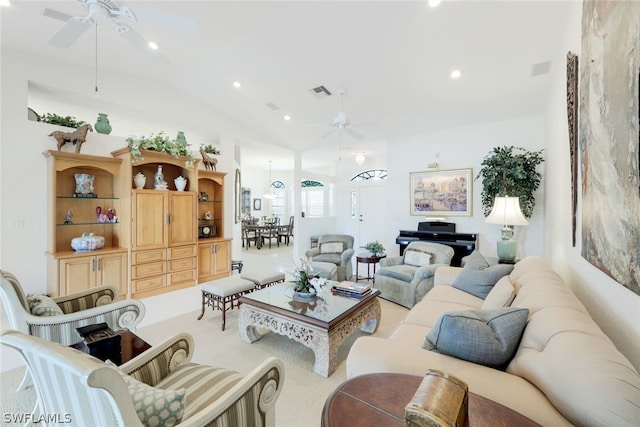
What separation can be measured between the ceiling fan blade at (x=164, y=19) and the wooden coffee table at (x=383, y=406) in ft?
8.58

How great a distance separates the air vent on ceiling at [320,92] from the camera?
4.58 m

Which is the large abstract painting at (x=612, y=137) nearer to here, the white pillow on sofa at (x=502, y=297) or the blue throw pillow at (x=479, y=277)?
the white pillow on sofa at (x=502, y=297)

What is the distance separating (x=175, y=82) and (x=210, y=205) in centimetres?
232

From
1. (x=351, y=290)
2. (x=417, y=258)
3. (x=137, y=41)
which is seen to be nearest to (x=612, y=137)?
(x=351, y=290)

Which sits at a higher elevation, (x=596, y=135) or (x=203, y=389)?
(x=596, y=135)

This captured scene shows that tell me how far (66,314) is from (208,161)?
11.5 feet

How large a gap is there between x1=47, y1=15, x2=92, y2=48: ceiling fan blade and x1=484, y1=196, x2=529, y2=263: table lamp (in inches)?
177

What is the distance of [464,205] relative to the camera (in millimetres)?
5430

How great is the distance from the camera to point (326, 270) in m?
4.27

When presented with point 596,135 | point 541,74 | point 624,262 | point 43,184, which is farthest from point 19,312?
point 541,74

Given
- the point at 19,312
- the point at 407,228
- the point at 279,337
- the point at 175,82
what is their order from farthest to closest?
the point at 407,228, the point at 175,82, the point at 279,337, the point at 19,312

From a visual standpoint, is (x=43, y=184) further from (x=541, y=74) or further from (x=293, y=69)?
(x=541, y=74)

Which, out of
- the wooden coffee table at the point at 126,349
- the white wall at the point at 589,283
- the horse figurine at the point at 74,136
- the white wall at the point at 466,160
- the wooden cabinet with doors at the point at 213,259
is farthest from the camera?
the wooden cabinet with doors at the point at 213,259

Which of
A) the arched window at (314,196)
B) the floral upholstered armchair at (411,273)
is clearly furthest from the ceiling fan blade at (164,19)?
the arched window at (314,196)
